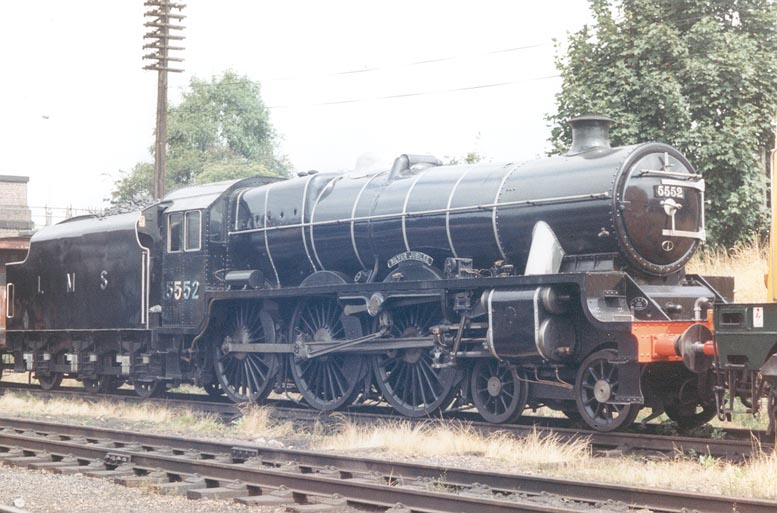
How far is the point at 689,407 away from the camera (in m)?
11.9

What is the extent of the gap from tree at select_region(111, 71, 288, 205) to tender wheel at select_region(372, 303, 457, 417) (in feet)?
149

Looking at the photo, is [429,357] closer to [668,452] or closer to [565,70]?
[668,452]

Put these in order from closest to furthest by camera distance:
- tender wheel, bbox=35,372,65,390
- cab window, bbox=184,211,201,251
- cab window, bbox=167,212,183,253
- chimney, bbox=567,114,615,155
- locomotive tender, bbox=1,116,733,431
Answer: locomotive tender, bbox=1,116,733,431 → chimney, bbox=567,114,615,155 → cab window, bbox=184,211,201,251 → cab window, bbox=167,212,183,253 → tender wheel, bbox=35,372,65,390

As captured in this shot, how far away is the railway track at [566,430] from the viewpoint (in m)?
10.1

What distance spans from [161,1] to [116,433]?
1772 cm

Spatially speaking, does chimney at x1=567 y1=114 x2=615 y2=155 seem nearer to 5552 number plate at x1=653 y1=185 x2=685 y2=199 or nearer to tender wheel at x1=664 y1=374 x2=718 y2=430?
5552 number plate at x1=653 y1=185 x2=685 y2=199

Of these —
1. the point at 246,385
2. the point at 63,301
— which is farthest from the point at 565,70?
the point at 63,301

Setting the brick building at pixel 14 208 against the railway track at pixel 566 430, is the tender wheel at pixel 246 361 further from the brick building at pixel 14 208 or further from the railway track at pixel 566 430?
the brick building at pixel 14 208

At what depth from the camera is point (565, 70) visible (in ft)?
67.4

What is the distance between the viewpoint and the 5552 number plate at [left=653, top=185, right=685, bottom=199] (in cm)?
1134

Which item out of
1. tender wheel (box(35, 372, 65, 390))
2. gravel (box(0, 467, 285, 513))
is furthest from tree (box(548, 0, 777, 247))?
gravel (box(0, 467, 285, 513))

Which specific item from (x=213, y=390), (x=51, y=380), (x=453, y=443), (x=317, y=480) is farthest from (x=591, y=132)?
(x=51, y=380)

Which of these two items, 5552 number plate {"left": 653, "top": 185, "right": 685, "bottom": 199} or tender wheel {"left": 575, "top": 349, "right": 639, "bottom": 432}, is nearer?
tender wheel {"left": 575, "top": 349, "right": 639, "bottom": 432}

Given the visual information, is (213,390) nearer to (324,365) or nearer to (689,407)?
(324,365)
